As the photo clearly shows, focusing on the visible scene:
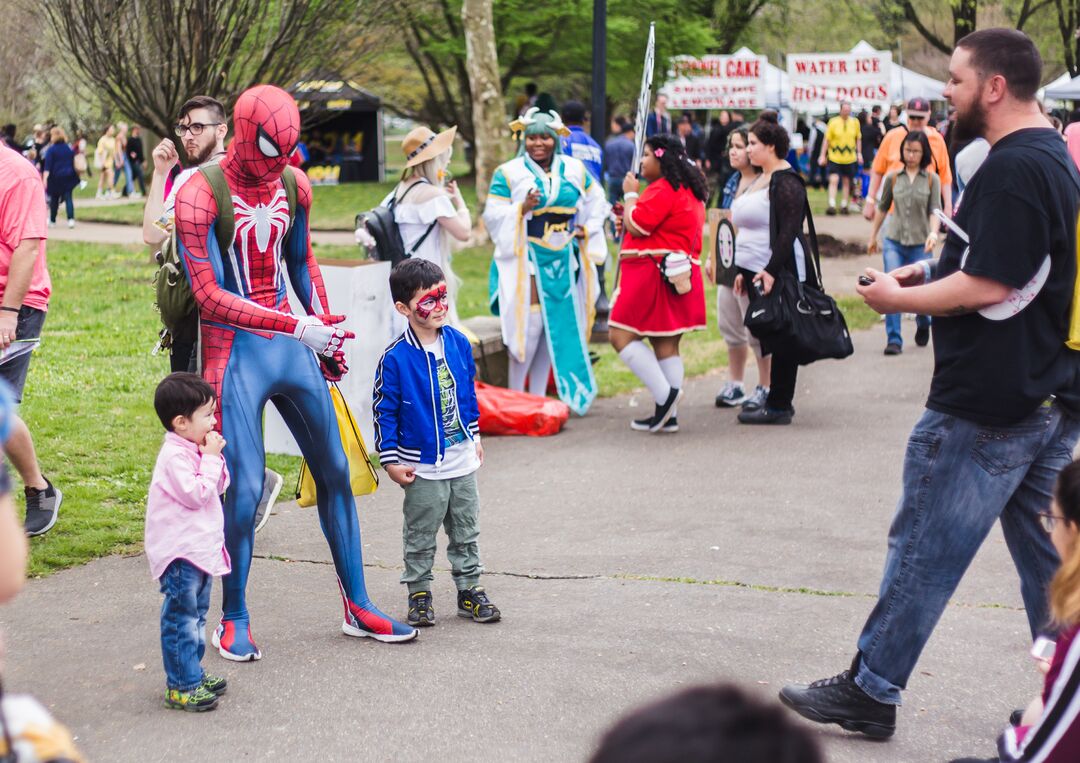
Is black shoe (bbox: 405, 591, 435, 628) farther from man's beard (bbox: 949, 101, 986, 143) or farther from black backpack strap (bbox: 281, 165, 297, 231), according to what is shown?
man's beard (bbox: 949, 101, 986, 143)

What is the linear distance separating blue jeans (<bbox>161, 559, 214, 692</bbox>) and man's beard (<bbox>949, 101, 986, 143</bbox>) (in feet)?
Result: 8.93

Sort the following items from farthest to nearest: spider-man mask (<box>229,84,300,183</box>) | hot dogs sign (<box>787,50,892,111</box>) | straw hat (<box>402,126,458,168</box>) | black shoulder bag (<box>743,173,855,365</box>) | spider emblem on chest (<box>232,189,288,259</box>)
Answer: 1. hot dogs sign (<box>787,50,892,111</box>)
2. black shoulder bag (<box>743,173,855,365</box>)
3. straw hat (<box>402,126,458,168</box>)
4. spider emblem on chest (<box>232,189,288,259</box>)
5. spider-man mask (<box>229,84,300,183</box>)

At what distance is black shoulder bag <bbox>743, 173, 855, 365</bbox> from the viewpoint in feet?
28.0

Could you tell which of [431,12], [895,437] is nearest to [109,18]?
[895,437]

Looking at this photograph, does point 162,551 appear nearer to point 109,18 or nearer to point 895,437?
point 895,437

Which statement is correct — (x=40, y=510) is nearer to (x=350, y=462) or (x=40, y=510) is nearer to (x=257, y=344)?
(x=350, y=462)

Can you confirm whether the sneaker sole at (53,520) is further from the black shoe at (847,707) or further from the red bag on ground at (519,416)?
the black shoe at (847,707)

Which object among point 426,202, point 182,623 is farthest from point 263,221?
point 426,202

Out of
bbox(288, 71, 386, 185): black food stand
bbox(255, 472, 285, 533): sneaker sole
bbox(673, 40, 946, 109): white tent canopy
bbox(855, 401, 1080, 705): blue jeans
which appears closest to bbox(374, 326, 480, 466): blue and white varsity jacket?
bbox(255, 472, 285, 533): sneaker sole

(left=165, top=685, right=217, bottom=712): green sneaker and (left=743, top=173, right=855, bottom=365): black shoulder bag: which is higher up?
(left=743, top=173, right=855, bottom=365): black shoulder bag

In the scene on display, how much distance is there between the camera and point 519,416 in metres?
8.97

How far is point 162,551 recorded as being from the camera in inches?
167

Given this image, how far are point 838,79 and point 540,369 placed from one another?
24.5 m

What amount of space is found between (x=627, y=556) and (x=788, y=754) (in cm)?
478
